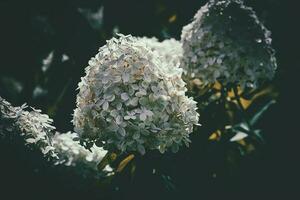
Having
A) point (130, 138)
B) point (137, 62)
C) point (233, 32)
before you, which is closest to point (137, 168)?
point (130, 138)

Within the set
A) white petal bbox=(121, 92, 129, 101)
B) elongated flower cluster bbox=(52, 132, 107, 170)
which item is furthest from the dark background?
white petal bbox=(121, 92, 129, 101)

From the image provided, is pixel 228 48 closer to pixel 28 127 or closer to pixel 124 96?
pixel 124 96

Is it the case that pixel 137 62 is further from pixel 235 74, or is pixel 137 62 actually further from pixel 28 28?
pixel 28 28

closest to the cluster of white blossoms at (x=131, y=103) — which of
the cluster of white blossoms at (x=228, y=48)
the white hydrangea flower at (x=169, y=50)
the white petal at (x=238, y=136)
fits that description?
the cluster of white blossoms at (x=228, y=48)

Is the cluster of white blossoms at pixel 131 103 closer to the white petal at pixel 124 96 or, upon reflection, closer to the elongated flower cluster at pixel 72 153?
the white petal at pixel 124 96

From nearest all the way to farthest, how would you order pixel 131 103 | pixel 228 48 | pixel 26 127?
pixel 131 103
pixel 26 127
pixel 228 48

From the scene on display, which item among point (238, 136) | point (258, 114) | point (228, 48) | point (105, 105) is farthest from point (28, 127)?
point (258, 114)

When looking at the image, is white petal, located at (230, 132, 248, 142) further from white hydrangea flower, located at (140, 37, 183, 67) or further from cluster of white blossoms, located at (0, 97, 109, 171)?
cluster of white blossoms, located at (0, 97, 109, 171)
